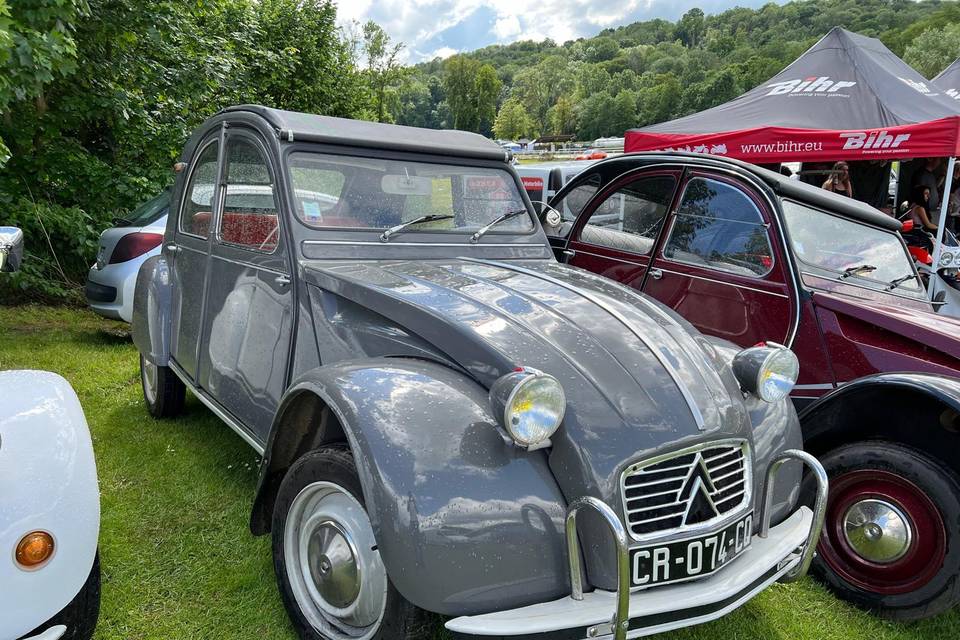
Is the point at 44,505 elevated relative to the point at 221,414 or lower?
elevated

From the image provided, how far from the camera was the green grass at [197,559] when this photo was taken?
2572 millimetres

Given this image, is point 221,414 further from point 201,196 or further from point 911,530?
point 911,530

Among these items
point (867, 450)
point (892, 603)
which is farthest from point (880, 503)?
point (892, 603)

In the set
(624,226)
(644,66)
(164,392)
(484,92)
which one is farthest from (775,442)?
(644,66)

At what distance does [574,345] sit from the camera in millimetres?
2232

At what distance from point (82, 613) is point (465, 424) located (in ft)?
4.17

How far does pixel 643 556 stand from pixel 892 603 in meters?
1.66

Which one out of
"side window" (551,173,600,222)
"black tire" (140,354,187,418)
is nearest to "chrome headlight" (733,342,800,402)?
"side window" (551,173,600,222)

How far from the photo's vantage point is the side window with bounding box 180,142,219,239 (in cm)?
377

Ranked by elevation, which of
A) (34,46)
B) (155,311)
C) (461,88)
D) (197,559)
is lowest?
(197,559)

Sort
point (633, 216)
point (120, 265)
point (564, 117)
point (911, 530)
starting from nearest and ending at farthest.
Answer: point (911, 530) → point (633, 216) → point (120, 265) → point (564, 117)

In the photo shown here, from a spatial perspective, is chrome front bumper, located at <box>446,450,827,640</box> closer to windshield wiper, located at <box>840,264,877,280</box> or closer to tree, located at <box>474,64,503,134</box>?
windshield wiper, located at <box>840,264,877,280</box>

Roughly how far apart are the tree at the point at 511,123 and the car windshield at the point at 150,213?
85.1m

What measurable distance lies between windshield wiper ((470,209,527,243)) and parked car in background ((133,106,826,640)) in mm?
18
